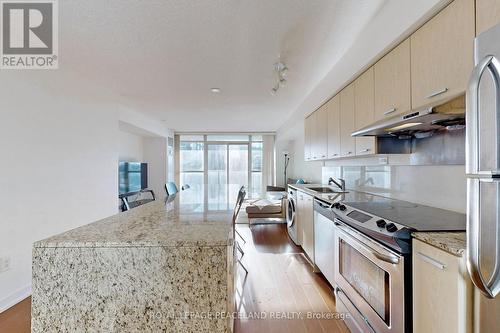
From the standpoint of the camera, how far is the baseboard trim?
7.01 feet

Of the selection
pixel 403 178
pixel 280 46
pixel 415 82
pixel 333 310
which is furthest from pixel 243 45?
pixel 333 310

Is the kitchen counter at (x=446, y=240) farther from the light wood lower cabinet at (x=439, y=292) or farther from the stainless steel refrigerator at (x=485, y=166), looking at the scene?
the stainless steel refrigerator at (x=485, y=166)

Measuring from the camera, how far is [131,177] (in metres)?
5.03

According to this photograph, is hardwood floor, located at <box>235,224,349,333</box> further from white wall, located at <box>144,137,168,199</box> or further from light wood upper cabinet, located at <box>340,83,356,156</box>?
white wall, located at <box>144,137,168,199</box>

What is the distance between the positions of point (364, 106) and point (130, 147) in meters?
5.39

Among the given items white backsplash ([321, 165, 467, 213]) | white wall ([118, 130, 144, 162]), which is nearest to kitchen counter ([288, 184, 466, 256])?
white backsplash ([321, 165, 467, 213])

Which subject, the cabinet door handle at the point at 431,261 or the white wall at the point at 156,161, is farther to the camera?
the white wall at the point at 156,161

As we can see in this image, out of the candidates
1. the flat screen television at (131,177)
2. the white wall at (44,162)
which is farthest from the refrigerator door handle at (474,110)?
the flat screen television at (131,177)

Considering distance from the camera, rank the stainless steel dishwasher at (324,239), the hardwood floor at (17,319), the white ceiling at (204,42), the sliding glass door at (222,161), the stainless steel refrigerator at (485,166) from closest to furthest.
A: the stainless steel refrigerator at (485,166)
the white ceiling at (204,42)
the hardwood floor at (17,319)
the stainless steel dishwasher at (324,239)
the sliding glass door at (222,161)

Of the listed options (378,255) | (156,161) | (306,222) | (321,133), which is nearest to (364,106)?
(321,133)

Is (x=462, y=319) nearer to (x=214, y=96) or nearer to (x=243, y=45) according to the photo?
(x=243, y=45)

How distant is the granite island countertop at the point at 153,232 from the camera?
34.7 inches

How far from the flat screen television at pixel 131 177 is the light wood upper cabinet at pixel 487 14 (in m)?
4.98

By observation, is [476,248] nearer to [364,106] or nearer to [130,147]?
[364,106]
